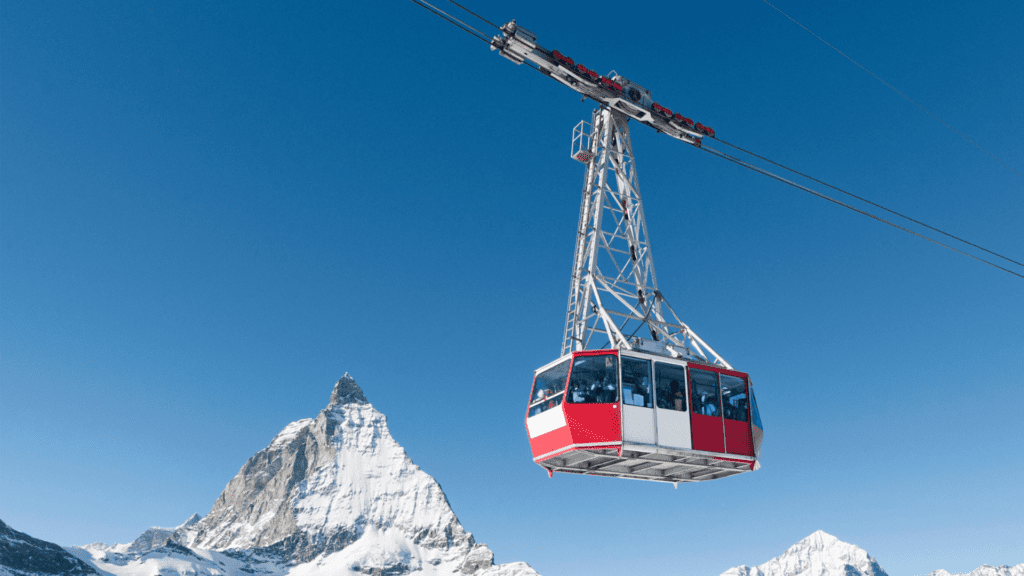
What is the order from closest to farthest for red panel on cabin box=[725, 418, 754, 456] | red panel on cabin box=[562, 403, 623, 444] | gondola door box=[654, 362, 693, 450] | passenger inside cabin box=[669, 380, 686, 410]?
red panel on cabin box=[562, 403, 623, 444]
gondola door box=[654, 362, 693, 450]
passenger inside cabin box=[669, 380, 686, 410]
red panel on cabin box=[725, 418, 754, 456]

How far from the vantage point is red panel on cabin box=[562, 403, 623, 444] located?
95.7ft

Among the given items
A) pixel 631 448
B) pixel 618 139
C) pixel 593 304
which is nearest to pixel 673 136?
pixel 618 139

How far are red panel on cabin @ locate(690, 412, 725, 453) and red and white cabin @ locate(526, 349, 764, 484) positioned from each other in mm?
38

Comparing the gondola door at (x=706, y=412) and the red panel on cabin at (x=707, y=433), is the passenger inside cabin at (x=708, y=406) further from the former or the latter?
the red panel on cabin at (x=707, y=433)

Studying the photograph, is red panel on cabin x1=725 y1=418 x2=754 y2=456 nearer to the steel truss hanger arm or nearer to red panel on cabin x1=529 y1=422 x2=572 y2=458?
red panel on cabin x1=529 y1=422 x2=572 y2=458

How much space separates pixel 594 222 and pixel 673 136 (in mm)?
5885

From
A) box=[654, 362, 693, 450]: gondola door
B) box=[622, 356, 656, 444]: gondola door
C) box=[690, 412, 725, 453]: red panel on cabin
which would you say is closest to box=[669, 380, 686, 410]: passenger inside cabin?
box=[654, 362, 693, 450]: gondola door

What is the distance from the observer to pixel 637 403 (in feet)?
97.5

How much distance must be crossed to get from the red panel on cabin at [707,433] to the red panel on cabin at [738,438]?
0.35m

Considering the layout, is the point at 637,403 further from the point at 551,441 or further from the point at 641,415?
the point at 551,441

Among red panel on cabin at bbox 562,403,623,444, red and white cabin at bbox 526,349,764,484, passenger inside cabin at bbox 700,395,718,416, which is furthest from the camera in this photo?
passenger inside cabin at bbox 700,395,718,416

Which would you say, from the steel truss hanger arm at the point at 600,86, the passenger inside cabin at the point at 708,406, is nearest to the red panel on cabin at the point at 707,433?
the passenger inside cabin at the point at 708,406

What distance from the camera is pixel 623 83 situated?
37.9 metres

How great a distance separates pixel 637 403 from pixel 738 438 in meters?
4.76
